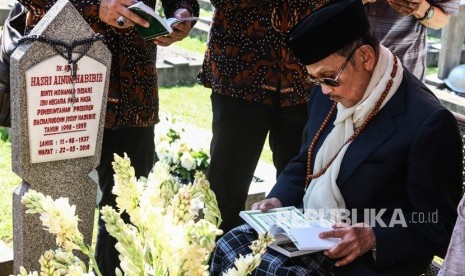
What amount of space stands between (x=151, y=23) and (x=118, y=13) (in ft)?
0.45

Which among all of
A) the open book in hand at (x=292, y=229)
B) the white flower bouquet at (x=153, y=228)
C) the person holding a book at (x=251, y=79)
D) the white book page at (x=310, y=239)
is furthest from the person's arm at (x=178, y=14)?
the white flower bouquet at (x=153, y=228)

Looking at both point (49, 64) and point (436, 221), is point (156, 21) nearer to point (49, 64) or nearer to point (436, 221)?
point (49, 64)

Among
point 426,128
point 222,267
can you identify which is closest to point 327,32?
point 426,128

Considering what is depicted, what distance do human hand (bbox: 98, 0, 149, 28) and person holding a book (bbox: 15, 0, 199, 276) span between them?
0.02 meters

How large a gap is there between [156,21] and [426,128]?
112 cm

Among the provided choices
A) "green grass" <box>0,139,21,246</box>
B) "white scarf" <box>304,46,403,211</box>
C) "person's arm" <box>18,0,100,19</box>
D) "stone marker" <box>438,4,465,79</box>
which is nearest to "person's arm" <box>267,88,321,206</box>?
"white scarf" <box>304,46,403,211</box>

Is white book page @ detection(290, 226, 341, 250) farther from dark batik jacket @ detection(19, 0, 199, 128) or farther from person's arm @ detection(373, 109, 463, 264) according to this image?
dark batik jacket @ detection(19, 0, 199, 128)

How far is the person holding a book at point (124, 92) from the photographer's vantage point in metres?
3.43

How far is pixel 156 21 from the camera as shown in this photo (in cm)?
321

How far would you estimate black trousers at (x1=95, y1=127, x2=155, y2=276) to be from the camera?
3.56 meters

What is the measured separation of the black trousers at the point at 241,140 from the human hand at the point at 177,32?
0.34 metres

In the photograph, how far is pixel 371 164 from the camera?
9.55 feet

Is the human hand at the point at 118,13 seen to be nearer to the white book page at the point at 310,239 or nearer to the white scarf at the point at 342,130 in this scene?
the white scarf at the point at 342,130

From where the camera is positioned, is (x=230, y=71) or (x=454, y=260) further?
(x=230, y=71)
